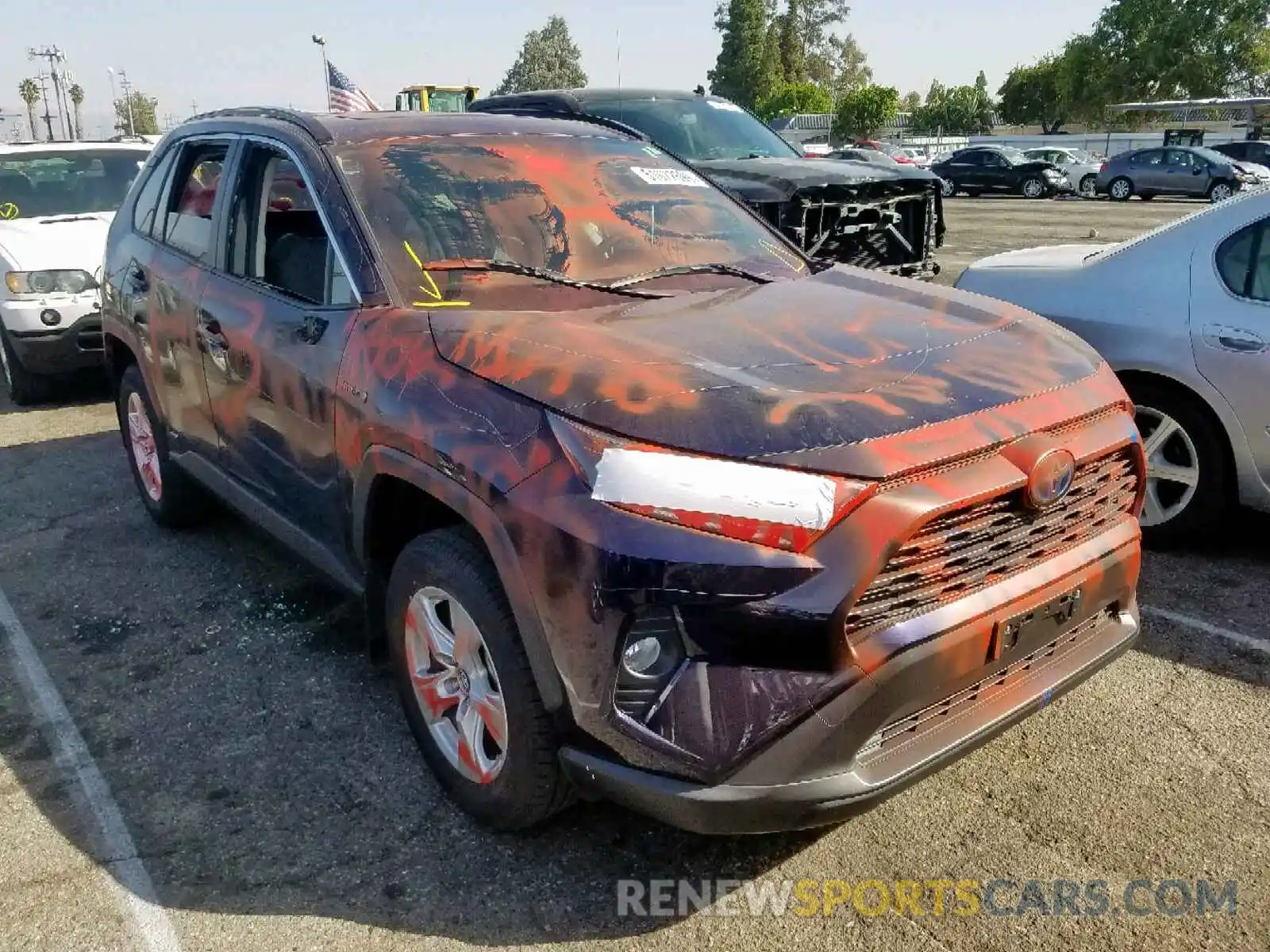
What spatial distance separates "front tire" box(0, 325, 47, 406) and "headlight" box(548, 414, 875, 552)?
6.58 meters

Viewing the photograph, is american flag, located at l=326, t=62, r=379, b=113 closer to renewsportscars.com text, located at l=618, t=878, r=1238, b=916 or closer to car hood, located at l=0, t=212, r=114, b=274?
car hood, located at l=0, t=212, r=114, b=274

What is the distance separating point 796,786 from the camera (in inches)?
85.7

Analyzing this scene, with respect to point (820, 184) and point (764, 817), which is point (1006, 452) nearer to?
point (764, 817)

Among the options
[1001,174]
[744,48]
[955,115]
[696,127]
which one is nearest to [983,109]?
[955,115]

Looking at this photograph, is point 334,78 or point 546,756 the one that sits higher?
point 334,78

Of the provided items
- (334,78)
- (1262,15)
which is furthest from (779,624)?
(1262,15)

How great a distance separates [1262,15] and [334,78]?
7546cm

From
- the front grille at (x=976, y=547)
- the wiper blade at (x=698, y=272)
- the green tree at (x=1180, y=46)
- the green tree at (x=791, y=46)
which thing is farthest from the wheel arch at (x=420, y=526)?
the green tree at (x=791, y=46)

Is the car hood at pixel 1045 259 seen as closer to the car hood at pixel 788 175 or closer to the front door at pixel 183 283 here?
the car hood at pixel 788 175

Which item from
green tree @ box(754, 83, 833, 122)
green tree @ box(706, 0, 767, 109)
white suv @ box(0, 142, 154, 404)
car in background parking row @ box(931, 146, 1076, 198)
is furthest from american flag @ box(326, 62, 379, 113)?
green tree @ box(706, 0, 767, 109)

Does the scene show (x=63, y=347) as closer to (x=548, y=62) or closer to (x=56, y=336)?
(x=56, y=336)

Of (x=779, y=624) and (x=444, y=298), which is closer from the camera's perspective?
(x=779, y=624)

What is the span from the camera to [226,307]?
3.68 m

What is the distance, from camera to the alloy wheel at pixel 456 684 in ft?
8.61
